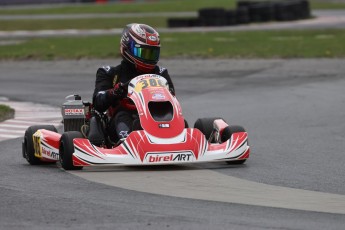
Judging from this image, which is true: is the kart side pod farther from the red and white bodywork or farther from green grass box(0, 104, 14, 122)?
green grass box(0, 104, 14, 122)

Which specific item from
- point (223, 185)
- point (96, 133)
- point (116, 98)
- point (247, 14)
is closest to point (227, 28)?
point (247, 14)

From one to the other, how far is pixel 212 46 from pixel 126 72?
15358mm

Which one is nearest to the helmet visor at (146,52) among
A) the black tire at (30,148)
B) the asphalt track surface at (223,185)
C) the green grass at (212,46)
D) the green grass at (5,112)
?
the black tire at (30,148)

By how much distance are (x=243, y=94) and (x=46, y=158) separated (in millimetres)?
7332

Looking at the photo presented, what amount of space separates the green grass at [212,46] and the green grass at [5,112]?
895 centimetres

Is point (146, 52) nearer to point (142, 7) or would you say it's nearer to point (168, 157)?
point (168, 157)

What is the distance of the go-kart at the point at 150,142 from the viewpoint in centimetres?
904

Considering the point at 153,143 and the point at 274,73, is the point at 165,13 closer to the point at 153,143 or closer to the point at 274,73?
the point at 274,73

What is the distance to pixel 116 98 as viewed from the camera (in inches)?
385

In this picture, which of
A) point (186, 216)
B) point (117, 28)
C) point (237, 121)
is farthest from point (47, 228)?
point (117, 28)

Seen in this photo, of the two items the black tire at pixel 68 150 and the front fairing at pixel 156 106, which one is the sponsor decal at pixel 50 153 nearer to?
the black tire at pixel 68 150

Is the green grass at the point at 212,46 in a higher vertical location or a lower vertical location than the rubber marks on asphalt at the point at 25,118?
lower

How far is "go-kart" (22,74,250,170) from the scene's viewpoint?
356 inches

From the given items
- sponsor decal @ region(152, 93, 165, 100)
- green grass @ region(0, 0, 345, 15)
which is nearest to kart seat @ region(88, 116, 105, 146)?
sponsor decal @ region(152, 93, 165, 100)
